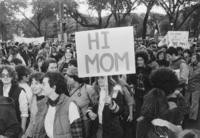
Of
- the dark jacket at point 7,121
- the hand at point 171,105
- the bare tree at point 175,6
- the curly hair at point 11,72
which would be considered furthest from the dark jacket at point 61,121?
the bare tree at point 175,6

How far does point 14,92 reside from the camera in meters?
5.27

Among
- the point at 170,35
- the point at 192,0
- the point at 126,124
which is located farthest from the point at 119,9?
the point at 126,124

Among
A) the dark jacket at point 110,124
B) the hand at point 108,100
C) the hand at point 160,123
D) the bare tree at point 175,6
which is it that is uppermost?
the bare tree at point 175,6

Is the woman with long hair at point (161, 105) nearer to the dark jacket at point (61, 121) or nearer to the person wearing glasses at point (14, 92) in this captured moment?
the dark jacket at point (61, 121)

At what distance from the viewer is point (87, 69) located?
4.53 meters

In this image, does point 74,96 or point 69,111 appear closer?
point 69,111

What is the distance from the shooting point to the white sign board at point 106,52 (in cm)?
442

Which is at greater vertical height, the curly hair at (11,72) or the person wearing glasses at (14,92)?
the curly hair at (11,72)

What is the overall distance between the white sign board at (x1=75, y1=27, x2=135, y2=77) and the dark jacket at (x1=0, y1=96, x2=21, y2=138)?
0.91 metres

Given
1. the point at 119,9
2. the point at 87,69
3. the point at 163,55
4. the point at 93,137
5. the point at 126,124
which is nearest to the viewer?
the point at 87,69

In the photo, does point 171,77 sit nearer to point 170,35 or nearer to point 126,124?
point 126,124

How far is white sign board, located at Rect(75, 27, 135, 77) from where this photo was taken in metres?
4.42

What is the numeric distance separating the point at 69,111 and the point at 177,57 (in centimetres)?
540

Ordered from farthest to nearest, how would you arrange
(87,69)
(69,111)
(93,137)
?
(93,137) → (87,69) → (69,111)
